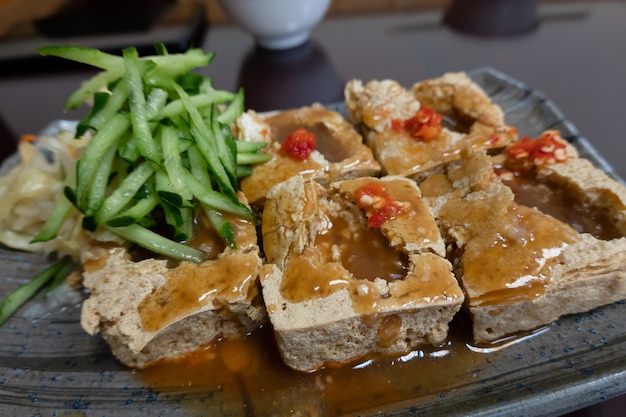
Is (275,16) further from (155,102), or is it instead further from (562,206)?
(562,206)

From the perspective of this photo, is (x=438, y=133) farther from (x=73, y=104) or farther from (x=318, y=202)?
(x=73, y=104)

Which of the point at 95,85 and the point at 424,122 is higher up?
the point at 95,85

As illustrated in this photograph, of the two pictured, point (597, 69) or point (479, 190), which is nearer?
point (479, 190)

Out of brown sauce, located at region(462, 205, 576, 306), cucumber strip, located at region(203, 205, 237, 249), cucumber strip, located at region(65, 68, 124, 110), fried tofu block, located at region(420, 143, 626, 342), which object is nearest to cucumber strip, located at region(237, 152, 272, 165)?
cucumber strip, located at region(203, 205, 237, 249)

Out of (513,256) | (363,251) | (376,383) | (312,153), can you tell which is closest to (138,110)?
(312,153)

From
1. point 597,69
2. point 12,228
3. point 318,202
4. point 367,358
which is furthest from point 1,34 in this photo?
point 597,69

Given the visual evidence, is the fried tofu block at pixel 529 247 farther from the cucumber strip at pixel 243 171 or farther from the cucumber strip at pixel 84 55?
the cucumber strip at pixel 84 55
